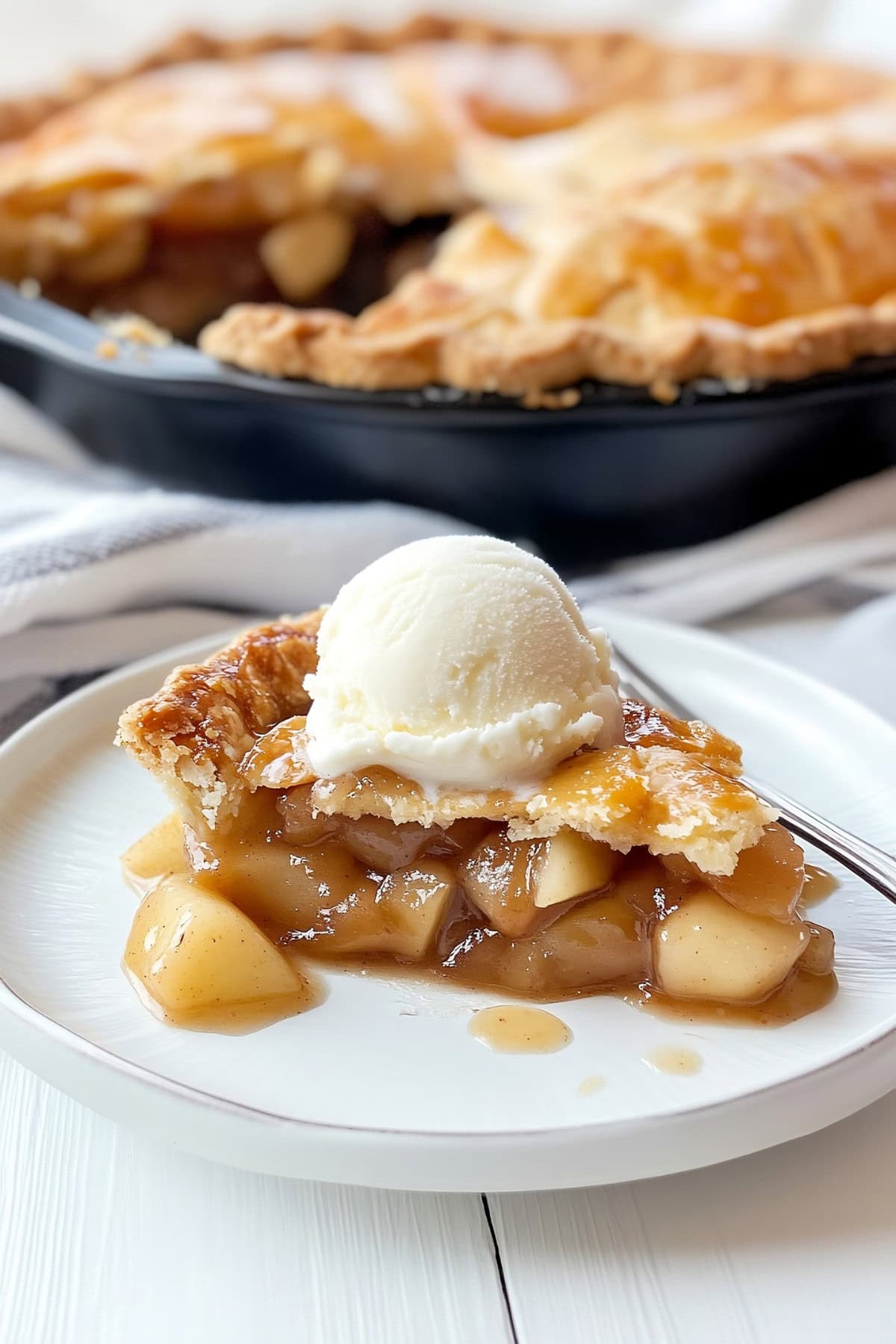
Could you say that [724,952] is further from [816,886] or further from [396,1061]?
[396,1061]

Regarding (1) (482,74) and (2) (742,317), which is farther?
(1) (482,74)

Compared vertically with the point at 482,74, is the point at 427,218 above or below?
below

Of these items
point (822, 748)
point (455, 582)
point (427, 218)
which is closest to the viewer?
point (455, 582)

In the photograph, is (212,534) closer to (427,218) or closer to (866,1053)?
(866,1053)

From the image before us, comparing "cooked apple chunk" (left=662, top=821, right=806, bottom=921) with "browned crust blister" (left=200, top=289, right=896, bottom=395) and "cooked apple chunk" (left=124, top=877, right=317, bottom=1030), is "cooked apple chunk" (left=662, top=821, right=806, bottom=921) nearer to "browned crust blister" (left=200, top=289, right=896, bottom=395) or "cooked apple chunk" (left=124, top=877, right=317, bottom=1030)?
"cooked apple chunk" (left=124, top=877, right=317, bottom=1030)

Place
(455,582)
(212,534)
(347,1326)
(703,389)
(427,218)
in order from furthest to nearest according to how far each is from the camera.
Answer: (427,218) → (703,389) → (212,534) → (455,582) → (347,1326)

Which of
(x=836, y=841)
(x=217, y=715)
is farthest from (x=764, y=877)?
(x=217, y=715)

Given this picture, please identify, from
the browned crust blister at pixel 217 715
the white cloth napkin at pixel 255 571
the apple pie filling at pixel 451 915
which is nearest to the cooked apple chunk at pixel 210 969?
the apple pie filling at pixel 451 915

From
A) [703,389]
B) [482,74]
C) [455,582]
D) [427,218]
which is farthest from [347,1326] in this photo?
[482,74]

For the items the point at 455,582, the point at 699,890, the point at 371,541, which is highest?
the point at 455,582
